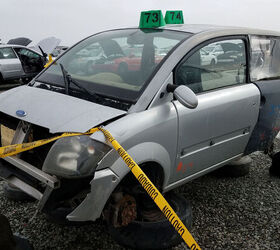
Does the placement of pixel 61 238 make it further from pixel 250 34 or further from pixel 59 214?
pixel 250 34

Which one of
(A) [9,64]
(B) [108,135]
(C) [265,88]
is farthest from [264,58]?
(A) [9,64]

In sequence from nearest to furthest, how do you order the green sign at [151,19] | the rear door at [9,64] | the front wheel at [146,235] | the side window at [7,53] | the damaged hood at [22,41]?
the front wheel at [146,235]
the green sign at [151,19]
the rear door at [9,64]
the side window at [7,53]
the damaged hood at [22,41]

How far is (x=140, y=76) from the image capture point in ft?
7.73

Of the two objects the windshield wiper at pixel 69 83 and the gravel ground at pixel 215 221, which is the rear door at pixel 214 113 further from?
the windshield wiper at pixel 69 83

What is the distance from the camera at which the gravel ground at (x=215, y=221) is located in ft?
7.95

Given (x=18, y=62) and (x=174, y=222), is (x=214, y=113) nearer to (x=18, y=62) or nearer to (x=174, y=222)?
(x=174, y=222)

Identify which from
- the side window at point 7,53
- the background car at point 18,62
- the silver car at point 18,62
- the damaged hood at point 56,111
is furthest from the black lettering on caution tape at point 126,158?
the side window at point 7,53

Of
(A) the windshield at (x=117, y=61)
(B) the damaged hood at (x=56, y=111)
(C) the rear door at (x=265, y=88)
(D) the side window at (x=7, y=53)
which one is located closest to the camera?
(B) the damaged hood at (x=56, y=111)

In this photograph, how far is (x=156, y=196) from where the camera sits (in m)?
1.76

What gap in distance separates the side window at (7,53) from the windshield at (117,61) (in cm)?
796

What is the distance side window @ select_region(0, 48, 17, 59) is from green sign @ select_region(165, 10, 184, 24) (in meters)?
8.28

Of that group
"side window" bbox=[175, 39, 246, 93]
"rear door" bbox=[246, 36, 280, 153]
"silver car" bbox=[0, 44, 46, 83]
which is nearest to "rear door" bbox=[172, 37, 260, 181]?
"side window" bbox=[175, 39, 246, 93]

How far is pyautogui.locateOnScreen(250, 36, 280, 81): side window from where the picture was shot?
10.1ft

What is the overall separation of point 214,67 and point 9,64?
8896 millimetres
